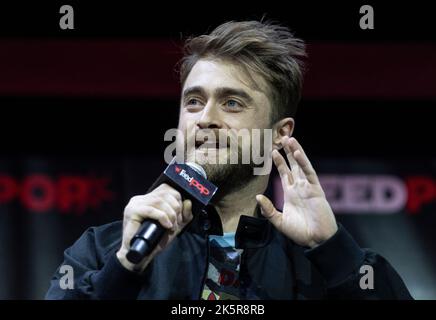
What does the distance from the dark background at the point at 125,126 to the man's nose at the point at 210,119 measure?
3.42 feet

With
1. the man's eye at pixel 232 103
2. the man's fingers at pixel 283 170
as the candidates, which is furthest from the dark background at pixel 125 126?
the man's fingers at pixel 283 170

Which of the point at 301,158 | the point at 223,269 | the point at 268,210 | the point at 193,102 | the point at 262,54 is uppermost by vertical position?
the point at 262,54

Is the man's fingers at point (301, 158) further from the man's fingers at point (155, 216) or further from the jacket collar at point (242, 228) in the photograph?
the man's fingers at point (155, 216)

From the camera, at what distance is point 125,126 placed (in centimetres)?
258

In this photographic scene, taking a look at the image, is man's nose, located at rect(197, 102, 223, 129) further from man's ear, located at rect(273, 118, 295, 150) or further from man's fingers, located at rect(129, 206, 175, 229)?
man's fingers, located at rect(129, 206, 175, 229)

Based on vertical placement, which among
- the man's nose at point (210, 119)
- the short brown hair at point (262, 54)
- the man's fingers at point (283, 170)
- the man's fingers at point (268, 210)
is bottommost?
the man's fingers at point (268, 210)

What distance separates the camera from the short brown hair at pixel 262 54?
1.55m

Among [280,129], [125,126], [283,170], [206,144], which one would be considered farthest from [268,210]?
[125,126]

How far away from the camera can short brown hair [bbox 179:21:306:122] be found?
155 cm

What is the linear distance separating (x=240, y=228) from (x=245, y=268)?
0.30 ft

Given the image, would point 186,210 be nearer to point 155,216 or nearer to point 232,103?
point 155,216

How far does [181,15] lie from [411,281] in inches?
54.4

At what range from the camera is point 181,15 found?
2121mm
